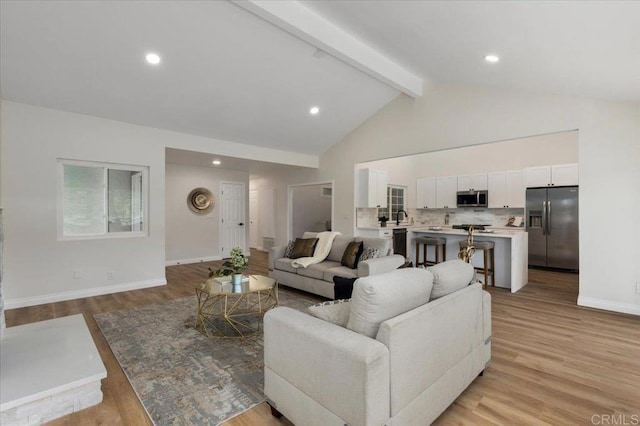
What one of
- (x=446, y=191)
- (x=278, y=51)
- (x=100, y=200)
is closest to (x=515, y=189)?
(x=446, y=191)

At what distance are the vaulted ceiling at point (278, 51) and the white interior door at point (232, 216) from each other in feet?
9.70

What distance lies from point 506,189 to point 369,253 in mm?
4599

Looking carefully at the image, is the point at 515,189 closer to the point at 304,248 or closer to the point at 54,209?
the point at 304,248

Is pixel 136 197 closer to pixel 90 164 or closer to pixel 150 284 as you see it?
pixel 90 164

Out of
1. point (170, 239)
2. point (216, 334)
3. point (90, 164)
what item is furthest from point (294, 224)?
point (216, 334)

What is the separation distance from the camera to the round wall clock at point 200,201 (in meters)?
7.41

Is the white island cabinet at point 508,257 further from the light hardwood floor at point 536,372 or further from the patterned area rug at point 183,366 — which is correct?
the patterned area rug at point 183,366

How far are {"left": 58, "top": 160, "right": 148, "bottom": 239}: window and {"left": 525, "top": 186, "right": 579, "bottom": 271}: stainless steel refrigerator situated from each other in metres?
7.50

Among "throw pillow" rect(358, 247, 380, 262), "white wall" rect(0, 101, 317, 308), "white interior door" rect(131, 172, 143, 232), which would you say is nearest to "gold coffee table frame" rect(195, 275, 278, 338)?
"throw pillow" rect(358, 247, 380, 262)

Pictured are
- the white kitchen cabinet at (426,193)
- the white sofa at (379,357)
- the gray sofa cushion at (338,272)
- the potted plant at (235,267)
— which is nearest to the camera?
the white sofa at (379,357)

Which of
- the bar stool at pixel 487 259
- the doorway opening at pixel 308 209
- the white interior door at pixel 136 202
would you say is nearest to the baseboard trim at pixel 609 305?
the bar stool at pixel 487 259

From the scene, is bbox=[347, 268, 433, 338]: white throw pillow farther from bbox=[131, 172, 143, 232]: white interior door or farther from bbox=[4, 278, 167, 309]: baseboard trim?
bbox=[131, 172, 143, 232]: white interior door

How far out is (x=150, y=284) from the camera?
5.05m

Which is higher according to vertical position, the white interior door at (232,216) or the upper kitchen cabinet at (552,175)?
the upper kitchen cabinet at (552,175)
